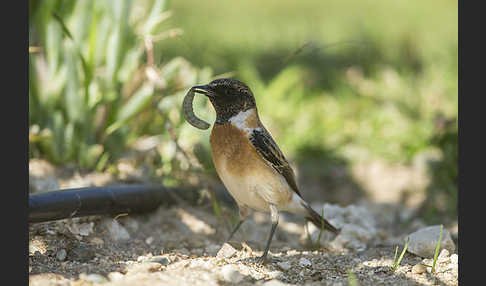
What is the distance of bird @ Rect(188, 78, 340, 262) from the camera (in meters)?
3.58

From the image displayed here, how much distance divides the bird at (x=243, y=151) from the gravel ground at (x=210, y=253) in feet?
1.18

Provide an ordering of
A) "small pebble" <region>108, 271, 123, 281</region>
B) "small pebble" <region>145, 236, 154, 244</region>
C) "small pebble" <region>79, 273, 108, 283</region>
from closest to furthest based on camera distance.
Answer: "small pebble" <region>79, 273, 108, 283</region> < "small pebble" <region>108, 271, 123, 281</region> < "small pebble" <region>145, 236, 154, 244</region>

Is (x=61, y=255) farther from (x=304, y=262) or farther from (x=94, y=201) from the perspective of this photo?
(x=304, y=262)

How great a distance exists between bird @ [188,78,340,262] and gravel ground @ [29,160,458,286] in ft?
1.18

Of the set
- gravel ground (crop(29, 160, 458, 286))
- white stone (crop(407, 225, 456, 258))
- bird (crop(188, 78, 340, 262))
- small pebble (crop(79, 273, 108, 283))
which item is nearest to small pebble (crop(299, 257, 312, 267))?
gravel ground (crop(29, 160, 458, 286))

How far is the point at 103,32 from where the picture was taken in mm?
4805

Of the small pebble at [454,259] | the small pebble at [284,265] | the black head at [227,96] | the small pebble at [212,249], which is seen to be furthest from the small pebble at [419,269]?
the black head at [227,96]

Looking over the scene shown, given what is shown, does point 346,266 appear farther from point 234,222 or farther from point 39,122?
point 39,122

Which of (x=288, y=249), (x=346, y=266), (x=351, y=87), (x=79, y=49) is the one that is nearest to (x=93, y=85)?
(x=79, y=49)

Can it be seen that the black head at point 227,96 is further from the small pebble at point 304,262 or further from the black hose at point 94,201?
the small pebble at point 304,262

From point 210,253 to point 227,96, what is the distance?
1045 millimetres

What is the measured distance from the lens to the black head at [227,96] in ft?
11.9

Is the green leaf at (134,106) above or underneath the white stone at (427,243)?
above

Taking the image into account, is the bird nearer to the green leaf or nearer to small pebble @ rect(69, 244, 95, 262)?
small pebble @ rect(69, 244, 95, 262)
